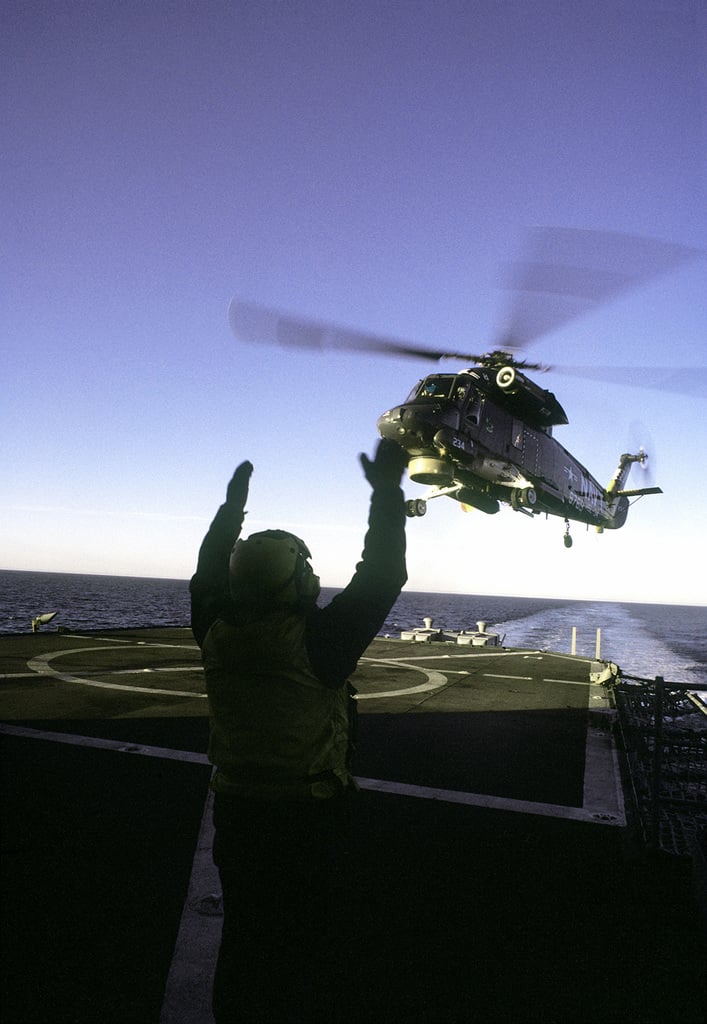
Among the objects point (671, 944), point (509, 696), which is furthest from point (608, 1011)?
point (509, 696)

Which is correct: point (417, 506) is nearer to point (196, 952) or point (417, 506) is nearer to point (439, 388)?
point (439, 388)

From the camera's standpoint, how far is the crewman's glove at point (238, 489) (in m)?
3.16

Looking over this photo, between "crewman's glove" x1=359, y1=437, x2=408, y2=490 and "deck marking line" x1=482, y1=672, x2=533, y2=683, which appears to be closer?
"crewman's glove" x1=359, y1=437, x2=408, y2=490

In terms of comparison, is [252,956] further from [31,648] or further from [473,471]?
[31,648]

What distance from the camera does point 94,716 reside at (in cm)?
940

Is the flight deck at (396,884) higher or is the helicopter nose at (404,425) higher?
the helicopter nose at (404,425)

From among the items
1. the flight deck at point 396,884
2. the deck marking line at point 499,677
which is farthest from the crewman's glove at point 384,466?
the deck marking line at point 499,677

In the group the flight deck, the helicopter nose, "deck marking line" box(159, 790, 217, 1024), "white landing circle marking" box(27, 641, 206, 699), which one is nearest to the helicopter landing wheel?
the helicopter nose

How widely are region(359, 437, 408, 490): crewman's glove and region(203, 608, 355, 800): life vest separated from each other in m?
0.74

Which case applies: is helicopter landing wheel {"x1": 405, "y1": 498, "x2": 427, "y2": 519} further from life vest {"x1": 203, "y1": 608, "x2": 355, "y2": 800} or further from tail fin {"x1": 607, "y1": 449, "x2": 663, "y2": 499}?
life vest {"x1": 203, "y1": 608, "x2": 355, "y2": 800}

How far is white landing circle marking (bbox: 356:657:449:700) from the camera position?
41.5 feet

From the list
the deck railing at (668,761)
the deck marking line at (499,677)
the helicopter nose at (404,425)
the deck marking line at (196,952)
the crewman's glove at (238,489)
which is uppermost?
the helicopter nose at (404,425)

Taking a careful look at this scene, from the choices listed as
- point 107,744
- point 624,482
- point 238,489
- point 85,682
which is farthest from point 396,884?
point 624,482

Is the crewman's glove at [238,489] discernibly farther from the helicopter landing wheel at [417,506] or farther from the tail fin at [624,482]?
the tail fin at [624,482]
